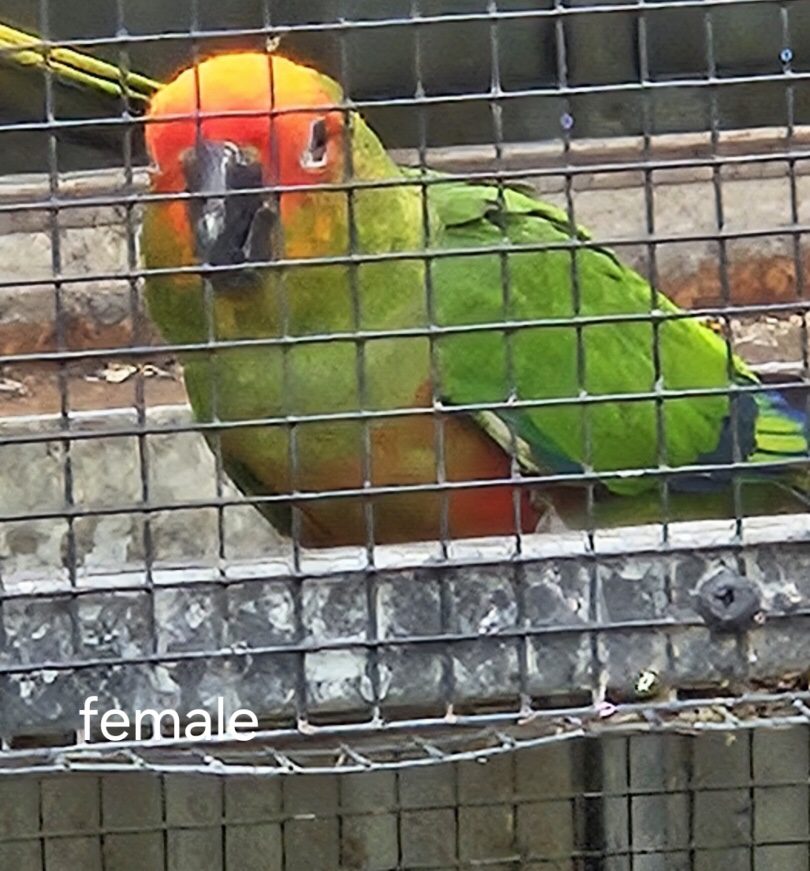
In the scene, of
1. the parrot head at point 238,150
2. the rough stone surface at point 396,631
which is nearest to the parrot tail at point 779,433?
the parrot head at point 238,150

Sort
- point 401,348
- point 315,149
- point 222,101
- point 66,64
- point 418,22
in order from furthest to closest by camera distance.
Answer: point 401,348 < point 315,149 < point 222,101 < point 66,64 < point 418,22

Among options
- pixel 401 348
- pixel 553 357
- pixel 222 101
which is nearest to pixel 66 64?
pixel 222 101

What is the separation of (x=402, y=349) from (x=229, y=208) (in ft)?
0.92

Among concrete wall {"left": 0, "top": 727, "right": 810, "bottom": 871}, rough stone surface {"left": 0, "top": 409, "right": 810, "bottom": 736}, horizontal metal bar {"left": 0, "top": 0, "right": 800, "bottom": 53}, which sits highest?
horizontal metal bar {"left": 0, "top": 0, "right": 800, "bottom": 53}

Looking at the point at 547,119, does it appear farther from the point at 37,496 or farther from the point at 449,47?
the point at 37,496

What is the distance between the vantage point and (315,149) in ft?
5.46

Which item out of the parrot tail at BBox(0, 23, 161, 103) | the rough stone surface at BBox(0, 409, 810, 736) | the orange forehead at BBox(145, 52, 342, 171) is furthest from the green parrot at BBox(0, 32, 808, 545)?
the rough stone surface at BBox(0, 409, 810, 736)

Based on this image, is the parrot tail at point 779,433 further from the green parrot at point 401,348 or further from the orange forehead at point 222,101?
the orange forehead at point 222,101

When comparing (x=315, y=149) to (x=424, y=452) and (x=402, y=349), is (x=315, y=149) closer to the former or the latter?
(x=402, y=349)

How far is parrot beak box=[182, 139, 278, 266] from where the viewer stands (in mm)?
1551

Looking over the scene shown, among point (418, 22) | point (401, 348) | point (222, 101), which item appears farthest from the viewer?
point (401, 348)

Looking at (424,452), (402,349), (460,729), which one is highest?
(402,349)

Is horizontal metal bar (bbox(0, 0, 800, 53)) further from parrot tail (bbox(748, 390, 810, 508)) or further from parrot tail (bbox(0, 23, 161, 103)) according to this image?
parrot tail (bbox(748, 390, 810, 508))

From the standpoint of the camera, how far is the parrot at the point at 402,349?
1612 mm
